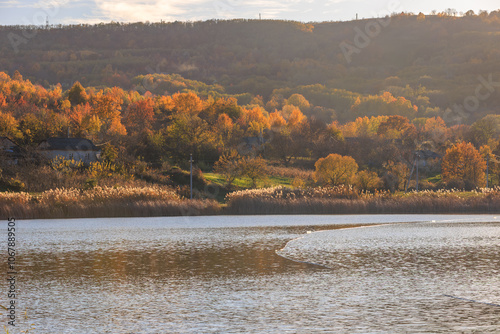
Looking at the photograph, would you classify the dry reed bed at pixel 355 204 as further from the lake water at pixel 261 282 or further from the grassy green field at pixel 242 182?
the grassy green field at pixel 242 182

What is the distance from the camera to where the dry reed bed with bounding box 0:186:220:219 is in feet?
165

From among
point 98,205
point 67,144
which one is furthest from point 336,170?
point 98,205

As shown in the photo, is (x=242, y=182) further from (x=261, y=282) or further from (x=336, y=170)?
(x=261, y=282)

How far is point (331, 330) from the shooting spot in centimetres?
1334

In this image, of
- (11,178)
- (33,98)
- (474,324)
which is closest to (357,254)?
(474,324)

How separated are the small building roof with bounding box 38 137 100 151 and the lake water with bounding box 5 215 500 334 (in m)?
74.2

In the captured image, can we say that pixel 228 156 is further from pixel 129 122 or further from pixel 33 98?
pixel 33 98

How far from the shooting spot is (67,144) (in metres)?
110

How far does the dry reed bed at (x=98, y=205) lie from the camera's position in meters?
50.4

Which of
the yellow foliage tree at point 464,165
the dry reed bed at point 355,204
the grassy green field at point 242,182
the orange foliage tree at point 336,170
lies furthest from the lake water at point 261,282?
the yellow foliage tree at point 464,165

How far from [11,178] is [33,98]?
9329cm

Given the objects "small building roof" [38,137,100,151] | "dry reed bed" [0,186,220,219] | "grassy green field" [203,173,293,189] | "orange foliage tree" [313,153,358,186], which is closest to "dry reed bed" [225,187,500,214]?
"dry reed bed" [0,186,220,219]

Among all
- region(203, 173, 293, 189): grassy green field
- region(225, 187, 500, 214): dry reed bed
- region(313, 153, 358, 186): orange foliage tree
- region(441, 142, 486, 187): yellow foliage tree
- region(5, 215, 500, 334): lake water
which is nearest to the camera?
region(5, 215, 500, 334): lake water

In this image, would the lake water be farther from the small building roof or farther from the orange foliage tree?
the small building roof
